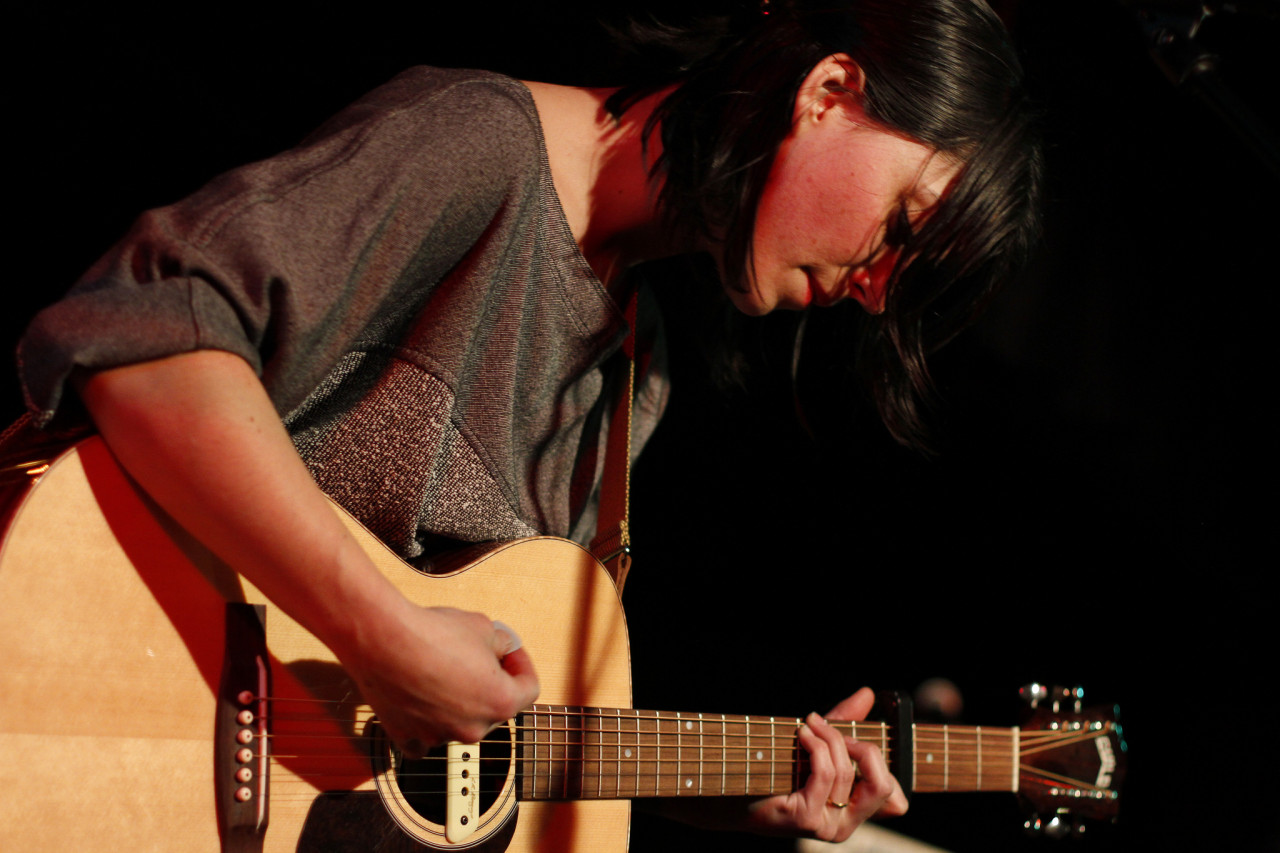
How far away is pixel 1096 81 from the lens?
191cm

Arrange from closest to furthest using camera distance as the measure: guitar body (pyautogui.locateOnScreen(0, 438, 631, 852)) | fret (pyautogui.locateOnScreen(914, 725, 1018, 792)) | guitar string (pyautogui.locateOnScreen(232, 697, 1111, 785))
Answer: guitar body (pyautogui.locateOnScreen(0, 438, 631, 852)) < guitar string (pyautogui.locateOnScreen(232, 697, 1111, 785)) < fret (pyautogui.locateOnScreen(914, 725, 1018, 792))

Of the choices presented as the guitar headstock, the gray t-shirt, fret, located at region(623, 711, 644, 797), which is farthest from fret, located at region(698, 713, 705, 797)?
the guitar headstock

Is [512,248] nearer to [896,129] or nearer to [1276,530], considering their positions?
[896,129]

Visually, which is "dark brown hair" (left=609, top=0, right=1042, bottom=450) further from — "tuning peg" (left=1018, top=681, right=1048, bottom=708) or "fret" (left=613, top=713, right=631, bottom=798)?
"tuning peg" (left=1018, top=681, right=1048, bottom=708)

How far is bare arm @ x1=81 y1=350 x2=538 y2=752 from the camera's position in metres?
0.73

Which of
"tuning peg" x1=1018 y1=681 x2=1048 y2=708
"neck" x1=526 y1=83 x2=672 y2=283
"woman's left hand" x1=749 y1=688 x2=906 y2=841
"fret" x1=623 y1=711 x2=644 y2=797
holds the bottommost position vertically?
"tuning peg" x1=1018 y1=681 x2=1048 y2=708

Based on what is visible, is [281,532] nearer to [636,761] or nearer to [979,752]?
[636,761]

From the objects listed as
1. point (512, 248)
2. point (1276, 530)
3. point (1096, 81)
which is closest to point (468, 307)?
point (512, 248)

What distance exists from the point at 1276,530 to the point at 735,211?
1.45m

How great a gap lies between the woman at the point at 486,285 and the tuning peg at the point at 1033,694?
0.42 m

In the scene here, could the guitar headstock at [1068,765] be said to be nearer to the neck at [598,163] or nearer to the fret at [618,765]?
the fret at [618,765]

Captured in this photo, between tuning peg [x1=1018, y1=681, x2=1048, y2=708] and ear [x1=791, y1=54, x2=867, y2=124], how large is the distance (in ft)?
3.99

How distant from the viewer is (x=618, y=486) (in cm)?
150

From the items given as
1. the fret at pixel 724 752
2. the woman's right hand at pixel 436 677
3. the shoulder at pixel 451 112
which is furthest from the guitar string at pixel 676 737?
the shoulder at pixel 451 112
